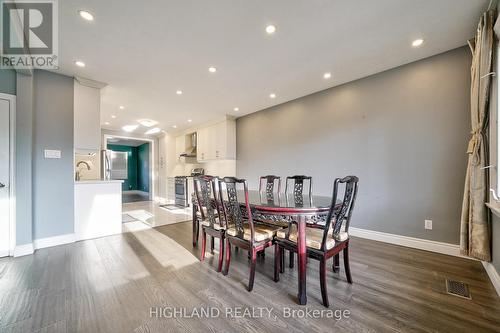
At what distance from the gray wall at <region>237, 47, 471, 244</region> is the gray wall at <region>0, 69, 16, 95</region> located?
4418mm

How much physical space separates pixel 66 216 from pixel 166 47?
2.91 metres

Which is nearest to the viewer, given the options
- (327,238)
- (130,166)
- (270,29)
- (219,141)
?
(327,238)

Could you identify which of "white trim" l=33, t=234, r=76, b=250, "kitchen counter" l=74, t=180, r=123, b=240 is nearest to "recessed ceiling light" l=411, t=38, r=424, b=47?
"kitchen counter" l=74, t=180, r=123, b=240

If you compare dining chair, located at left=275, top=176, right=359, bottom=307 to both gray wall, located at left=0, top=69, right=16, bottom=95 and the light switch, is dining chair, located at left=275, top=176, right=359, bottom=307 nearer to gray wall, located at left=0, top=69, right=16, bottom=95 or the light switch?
the light switch

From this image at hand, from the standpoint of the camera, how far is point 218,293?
5.94 ft

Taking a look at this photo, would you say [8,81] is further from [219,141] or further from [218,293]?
[219,141]

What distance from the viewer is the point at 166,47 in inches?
96.0

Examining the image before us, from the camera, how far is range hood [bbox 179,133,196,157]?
6949mm

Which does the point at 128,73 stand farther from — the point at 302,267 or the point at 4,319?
the point at 302,267

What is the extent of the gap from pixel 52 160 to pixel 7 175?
1.58ft

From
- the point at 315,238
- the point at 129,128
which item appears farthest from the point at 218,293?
the point at 129,128

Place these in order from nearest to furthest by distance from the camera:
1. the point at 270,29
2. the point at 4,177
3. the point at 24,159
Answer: the point at 270,29, the point at 4,177, the point at 24,159

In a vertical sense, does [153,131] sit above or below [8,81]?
above

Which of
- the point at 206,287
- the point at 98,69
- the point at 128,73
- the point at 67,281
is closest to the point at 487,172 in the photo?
the point at 206,287
